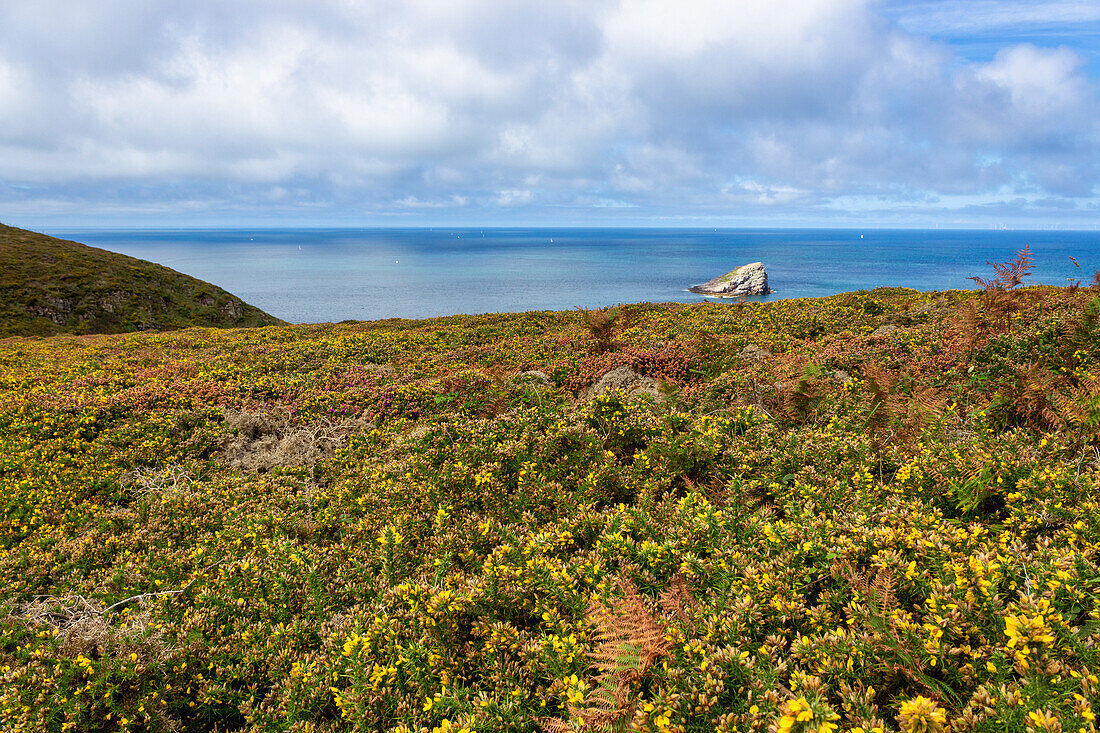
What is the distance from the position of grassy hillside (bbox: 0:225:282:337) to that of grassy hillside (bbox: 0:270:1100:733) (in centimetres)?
5026

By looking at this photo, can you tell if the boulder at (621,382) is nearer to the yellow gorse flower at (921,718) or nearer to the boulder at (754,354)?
the boulder at (754,354)

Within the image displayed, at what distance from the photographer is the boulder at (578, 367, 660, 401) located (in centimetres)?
1004

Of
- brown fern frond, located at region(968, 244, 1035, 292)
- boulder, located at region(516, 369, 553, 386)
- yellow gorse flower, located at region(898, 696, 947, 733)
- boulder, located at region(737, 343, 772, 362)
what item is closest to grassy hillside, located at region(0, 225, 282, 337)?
boulder, located at region(516, 369, 553, 386)

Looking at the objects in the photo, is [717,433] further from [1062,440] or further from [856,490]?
[1062,440]

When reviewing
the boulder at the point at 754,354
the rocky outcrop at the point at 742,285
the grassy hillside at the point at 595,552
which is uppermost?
the rocky outcrop at the point at 742,285

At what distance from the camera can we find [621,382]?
10.5 m

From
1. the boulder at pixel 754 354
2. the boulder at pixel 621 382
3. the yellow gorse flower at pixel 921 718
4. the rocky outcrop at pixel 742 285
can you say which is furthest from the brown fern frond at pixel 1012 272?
the rocky outcrop at pixel 742 285

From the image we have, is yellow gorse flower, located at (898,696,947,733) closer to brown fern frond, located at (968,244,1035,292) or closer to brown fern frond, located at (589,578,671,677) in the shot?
brown fern frond, located at (589,578,671,677)

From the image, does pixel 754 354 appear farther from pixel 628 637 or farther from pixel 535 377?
pixel 628 637

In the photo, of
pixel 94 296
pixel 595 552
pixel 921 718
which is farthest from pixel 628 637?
pixel 94 296

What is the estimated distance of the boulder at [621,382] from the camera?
10.0 metres

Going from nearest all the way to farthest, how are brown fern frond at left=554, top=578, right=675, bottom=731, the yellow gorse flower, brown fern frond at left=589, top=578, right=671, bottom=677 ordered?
the yellow gorse flower
brown fern frond at left=554, top=578, right=675, bottom=731
brown fern frond at left=589, top=578, right=671, bottom=677

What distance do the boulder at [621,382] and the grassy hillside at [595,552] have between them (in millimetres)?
133

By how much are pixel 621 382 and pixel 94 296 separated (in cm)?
6365
